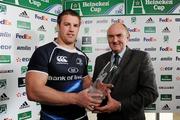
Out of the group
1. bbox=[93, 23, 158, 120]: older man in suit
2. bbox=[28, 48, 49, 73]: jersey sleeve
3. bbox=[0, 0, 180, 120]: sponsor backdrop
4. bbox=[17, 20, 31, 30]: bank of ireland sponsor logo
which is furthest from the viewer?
bbox=[0, 0, 180, 120]: sponsor backdrop

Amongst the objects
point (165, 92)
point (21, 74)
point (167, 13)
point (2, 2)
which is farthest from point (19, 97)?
point (167, 13)

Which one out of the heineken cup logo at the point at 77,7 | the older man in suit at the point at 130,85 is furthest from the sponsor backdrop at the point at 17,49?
the older man in suit at the point at 130,85

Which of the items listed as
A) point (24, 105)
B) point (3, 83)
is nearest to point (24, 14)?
point (3, 83)

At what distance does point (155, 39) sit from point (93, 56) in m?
0.91

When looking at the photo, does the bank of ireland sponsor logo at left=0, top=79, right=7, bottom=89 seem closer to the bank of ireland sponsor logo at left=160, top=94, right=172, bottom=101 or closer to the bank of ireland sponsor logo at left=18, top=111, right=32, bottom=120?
the bank of ireland sponsor logo at left=18, top=111, right=32, bottom=120

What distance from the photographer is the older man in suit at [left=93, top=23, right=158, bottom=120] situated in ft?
7.16

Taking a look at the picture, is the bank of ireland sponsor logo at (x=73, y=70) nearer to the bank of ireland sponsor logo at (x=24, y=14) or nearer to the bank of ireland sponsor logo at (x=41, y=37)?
the bank of ireland sponsor logo at (x=24, y=14)

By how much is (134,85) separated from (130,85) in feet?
0.11

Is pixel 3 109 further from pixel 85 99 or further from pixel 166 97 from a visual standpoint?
pixel 166 97

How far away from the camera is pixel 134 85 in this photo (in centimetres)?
228

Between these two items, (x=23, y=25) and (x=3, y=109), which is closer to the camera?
(x=3, y=109)

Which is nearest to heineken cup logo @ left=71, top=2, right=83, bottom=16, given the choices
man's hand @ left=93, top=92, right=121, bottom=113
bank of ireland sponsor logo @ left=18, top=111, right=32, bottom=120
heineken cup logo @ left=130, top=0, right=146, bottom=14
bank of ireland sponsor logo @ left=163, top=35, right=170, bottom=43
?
heineken cup logo @ left=130, top=0, right=146, bottom=14

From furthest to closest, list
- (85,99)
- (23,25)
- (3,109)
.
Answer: (23,25) → (3,109) → (85,99)

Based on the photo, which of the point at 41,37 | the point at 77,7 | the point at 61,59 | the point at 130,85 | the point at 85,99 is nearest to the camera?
the point at 85,99
